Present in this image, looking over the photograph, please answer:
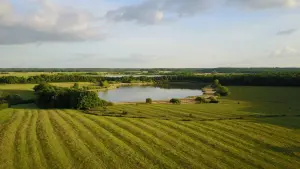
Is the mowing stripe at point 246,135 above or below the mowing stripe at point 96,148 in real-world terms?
below

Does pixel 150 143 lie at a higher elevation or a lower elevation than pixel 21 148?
lower

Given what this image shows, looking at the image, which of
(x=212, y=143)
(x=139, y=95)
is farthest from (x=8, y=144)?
(x=139, y=95)

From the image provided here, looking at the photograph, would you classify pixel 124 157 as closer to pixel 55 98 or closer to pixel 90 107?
pixel 90 107

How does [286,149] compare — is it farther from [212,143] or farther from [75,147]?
[75,147]

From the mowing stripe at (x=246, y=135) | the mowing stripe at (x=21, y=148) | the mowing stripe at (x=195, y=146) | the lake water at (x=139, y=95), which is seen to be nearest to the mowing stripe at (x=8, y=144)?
the mowing stripe at (x=21, y=148)

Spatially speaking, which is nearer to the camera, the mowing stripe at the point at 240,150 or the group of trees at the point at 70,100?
the mowing stripe at the point at 240,150

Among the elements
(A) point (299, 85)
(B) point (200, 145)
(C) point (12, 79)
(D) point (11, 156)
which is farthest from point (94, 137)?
(C) point (12, 79)

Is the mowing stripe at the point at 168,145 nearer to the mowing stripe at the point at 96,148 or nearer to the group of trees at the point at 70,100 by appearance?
the mowing stripe at the point at 96,148

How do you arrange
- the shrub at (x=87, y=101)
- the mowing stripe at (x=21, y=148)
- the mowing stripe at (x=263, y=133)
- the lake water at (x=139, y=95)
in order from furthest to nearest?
the lake water at (x=139, y=95) < the shrub at (x=87, y=101) < the mowing stripe at (x=263, y=133) < the mowing stripe at (x=21, y=148)

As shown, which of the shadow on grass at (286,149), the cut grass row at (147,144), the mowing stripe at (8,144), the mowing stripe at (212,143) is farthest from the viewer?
the shadow on grass at (286,149)
